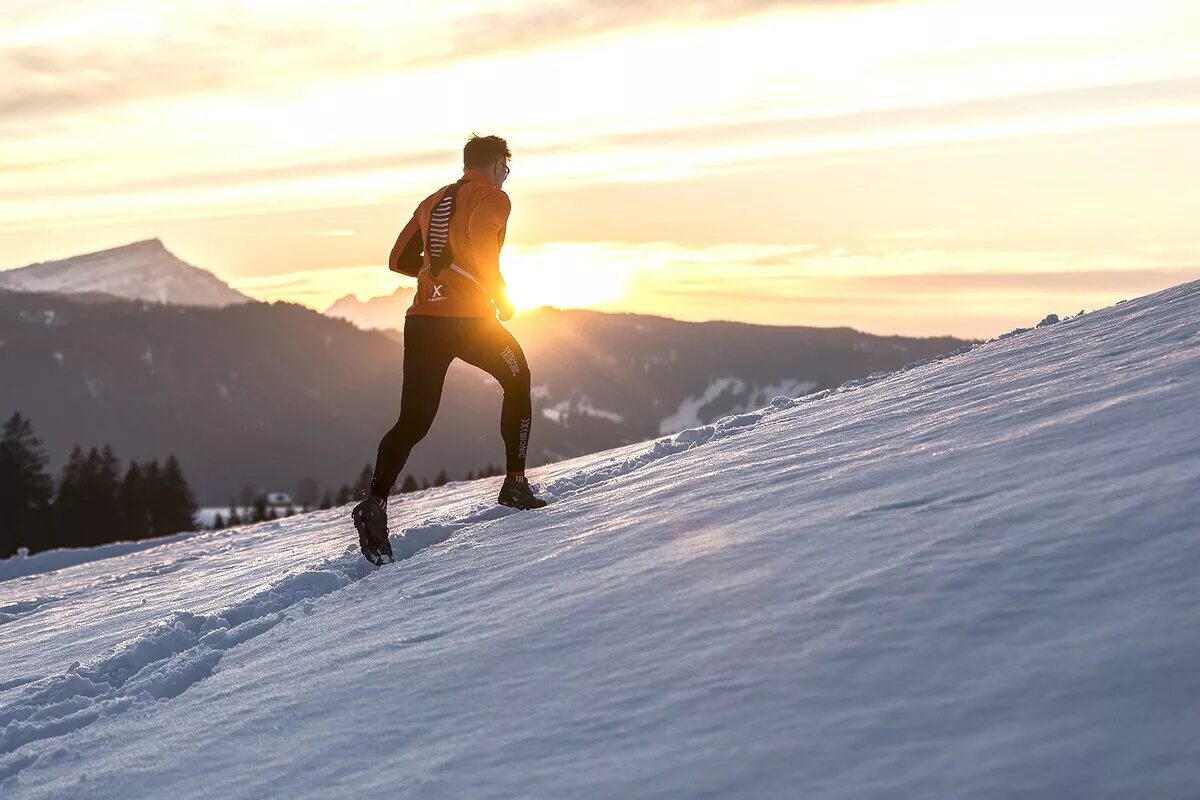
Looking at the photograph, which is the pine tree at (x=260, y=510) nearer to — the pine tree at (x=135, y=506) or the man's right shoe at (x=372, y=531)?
the pine tree at (x=135, y=506)

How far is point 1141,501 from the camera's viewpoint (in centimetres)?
321

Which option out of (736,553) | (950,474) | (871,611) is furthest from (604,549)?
(871,611)

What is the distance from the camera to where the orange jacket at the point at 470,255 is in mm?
6277

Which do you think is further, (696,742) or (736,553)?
(736,553)

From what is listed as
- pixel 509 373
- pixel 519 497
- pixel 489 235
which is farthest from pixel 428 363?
pixel 519 497

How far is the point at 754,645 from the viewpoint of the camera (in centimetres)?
304

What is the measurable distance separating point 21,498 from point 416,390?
5734cm

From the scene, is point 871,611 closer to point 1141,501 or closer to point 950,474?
point 1141,501

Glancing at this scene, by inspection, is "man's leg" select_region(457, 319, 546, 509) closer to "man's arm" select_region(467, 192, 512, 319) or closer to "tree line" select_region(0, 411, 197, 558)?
"man's arm" select_region(467, 192, 512, 319)

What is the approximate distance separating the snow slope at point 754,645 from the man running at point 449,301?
22.7 inches

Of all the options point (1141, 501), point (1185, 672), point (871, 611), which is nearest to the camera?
point (1185, 672)

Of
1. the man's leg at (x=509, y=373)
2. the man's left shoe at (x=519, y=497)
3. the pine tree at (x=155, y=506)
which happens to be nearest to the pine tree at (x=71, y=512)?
the pine tree at (x=155, y=506)

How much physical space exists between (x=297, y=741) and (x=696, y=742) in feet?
4.92

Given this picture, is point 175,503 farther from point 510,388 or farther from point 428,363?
point 428,363
